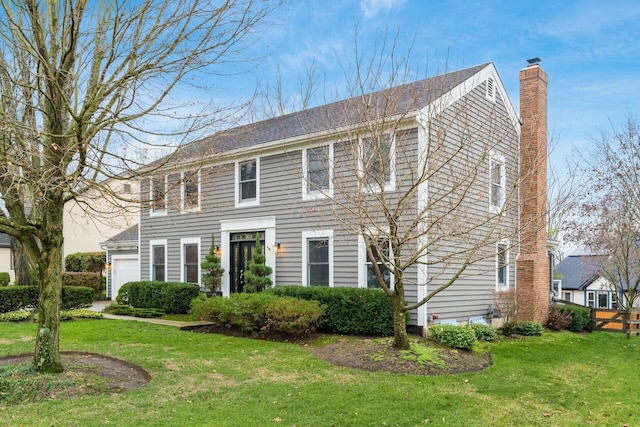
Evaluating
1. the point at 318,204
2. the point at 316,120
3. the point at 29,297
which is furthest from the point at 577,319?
the point at 29,297

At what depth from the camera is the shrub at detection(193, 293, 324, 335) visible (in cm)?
1050

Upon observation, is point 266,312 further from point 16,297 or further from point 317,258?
point 16,297

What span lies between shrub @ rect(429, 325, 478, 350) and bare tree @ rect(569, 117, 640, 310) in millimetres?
6947

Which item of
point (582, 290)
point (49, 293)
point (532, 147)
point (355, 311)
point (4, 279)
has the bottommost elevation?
point (582, 290)

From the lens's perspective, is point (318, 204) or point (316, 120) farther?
point (316, 120)

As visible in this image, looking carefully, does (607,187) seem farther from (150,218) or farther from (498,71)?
(150,218)

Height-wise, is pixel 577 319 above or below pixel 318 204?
below

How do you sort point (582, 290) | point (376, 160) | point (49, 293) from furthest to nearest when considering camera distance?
1. point (582, 290)
2. point (376, 160)
3. point (49, 293)

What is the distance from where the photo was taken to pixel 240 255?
1484 centimetres

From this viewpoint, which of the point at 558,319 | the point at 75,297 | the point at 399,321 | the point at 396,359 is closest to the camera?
the point at 396,359

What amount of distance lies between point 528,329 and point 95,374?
10034 mm

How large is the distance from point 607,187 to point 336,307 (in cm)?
1086

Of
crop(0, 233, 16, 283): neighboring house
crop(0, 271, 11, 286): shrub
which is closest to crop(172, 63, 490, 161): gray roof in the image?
crop(0, 271, 11, 286): shrub

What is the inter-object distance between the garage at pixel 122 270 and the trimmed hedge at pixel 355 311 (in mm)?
11576
